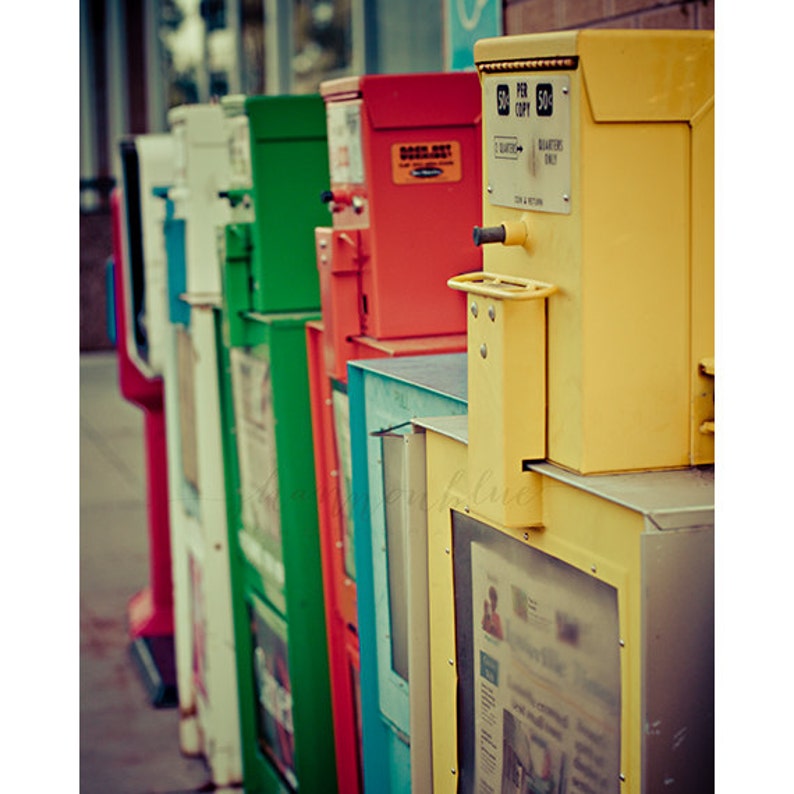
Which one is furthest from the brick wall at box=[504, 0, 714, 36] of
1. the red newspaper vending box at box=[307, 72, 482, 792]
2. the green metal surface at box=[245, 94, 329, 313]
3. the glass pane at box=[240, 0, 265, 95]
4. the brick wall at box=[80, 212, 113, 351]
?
the brick wall at box=[80, 212, 113, 351]

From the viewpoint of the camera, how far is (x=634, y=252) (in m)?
1.54

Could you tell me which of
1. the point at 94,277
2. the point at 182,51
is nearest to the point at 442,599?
the point at 182,51

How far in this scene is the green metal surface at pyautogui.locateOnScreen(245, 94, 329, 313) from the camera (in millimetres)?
3180

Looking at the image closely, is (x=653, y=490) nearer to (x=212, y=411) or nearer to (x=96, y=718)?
(x=212, y=411)

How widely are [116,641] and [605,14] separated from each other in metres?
3.11

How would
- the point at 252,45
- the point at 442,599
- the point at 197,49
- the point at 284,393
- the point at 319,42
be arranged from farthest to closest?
the point at 197,49 < the point at 252,45 < the point at 319,42 < the point at 284,393 < the point at 442,599

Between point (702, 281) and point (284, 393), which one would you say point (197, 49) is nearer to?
point (284, 393)

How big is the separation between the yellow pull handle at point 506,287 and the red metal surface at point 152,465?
9.63 feet

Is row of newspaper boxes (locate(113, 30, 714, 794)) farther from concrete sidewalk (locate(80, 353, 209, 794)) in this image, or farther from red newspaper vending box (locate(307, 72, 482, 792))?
concrete sidewalk (locate(80, 353, 209, 794))

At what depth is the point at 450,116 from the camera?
8.87ft

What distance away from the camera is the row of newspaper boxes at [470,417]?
4.93 ft

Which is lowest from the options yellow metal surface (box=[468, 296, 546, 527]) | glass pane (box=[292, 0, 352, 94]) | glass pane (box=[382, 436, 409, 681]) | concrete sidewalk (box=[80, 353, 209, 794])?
concrete sidewalk (box=[80, 353, 209, 794])

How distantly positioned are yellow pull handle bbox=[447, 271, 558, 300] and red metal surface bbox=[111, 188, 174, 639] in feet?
9.63

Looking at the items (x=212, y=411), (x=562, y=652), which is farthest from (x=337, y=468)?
(x=562, y=652)
